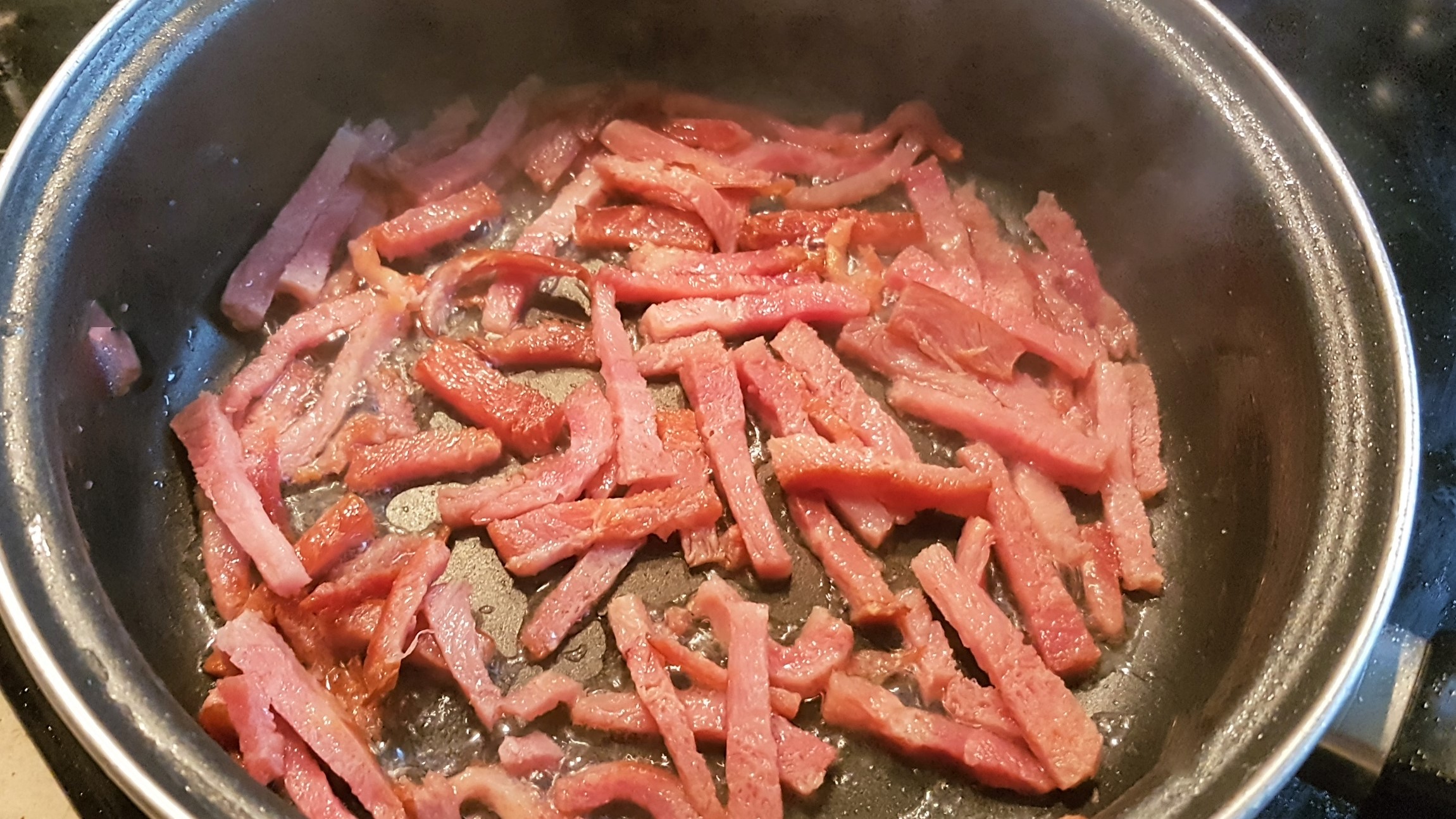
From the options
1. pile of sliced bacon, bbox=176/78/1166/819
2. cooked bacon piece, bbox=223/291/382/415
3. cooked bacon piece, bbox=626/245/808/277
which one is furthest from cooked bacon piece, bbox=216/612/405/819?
cooked bacon piece, bbox=626/245/808/277

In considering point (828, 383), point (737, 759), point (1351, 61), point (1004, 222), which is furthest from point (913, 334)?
point (1351, 61)

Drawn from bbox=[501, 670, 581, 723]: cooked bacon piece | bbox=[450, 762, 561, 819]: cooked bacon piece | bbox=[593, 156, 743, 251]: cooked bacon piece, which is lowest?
bbox=[450, 762, 561, 819]: cooked bacon piece

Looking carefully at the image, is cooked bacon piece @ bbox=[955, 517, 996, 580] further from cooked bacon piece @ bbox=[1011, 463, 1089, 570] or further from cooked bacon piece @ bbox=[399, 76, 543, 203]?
cooked bacon piece @ bbox=[399, 76, 543, 203]

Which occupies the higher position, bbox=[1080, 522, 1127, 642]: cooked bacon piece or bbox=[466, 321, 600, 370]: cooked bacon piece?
A: bbox=[1080, 522, 1127, 642]: cooked bacon piece

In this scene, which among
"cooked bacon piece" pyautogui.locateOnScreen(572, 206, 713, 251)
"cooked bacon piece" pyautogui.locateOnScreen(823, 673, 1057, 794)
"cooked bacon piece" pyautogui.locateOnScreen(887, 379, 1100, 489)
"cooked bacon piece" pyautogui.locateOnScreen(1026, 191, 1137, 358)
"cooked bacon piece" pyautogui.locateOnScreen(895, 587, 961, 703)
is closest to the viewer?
"cooked bacon piece" pyautogui.locateOnScreen(823, 673, 1057, 794)

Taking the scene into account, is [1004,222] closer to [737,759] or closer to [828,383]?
[828,383]

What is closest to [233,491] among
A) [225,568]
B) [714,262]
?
[225,568]

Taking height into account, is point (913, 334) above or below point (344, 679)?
above
